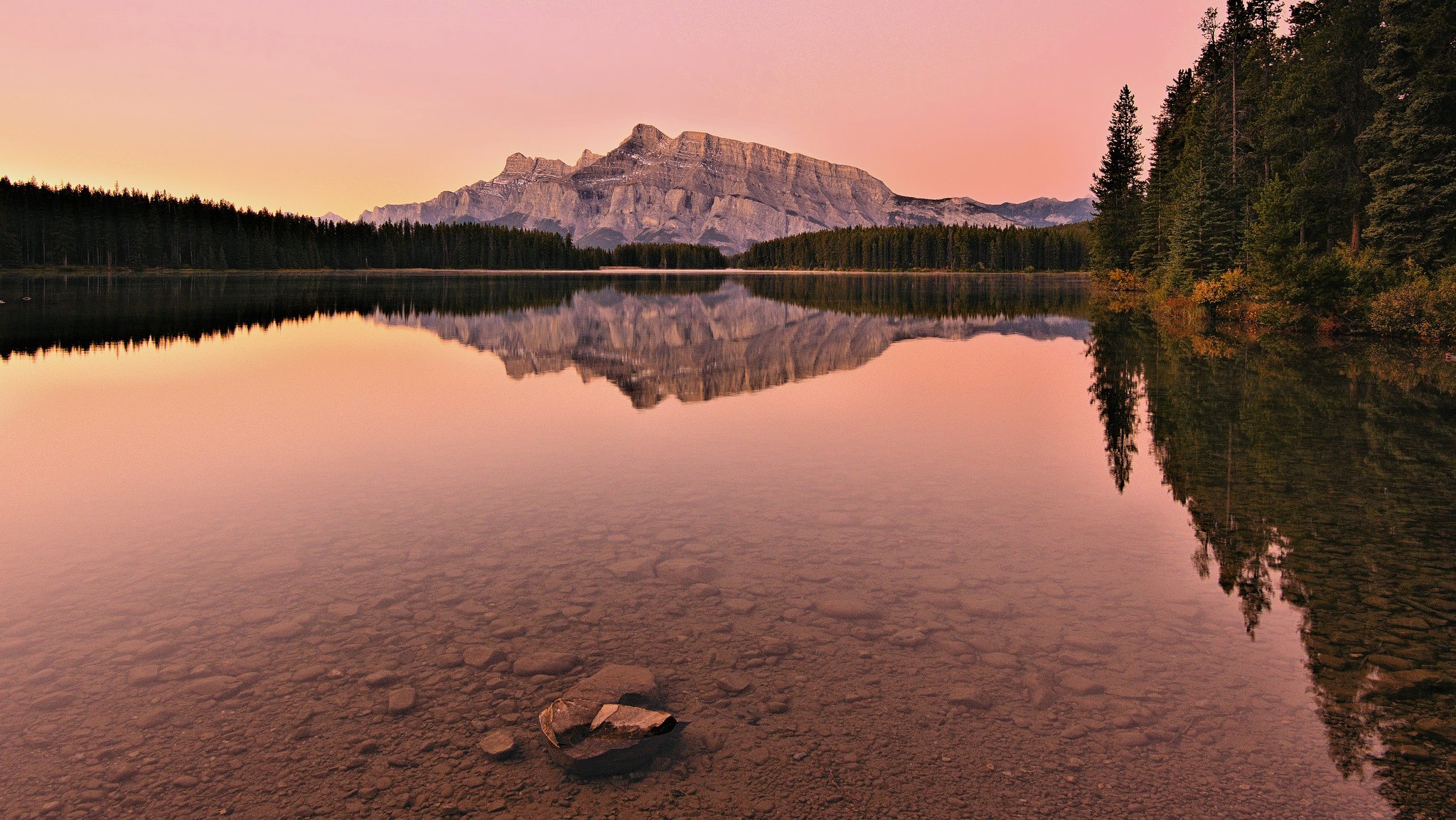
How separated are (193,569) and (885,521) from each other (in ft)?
31.6

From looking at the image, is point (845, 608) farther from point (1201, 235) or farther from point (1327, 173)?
point (1201, 235)

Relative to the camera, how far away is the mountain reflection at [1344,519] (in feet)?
23.2

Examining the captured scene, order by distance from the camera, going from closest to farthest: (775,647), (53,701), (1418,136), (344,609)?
(53,701), (775,647), (344,609), (1418,136)

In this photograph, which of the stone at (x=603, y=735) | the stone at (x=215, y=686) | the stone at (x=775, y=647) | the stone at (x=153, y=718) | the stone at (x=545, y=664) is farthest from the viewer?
the stone at (x=775, y=647)

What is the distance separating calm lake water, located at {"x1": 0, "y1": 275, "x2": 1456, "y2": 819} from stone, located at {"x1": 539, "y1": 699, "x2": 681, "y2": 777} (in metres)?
0.17

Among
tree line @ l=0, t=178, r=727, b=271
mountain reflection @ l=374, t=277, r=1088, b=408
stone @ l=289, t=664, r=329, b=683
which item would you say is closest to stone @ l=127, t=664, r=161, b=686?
stone @ l=289, t=664, r=329, b=683

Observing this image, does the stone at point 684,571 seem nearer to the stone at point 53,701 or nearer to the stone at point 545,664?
the stone at point 545,664

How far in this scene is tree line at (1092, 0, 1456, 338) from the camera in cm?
4188

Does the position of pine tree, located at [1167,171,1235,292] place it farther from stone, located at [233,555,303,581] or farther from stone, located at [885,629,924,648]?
stone, located at [233,555,303,581]

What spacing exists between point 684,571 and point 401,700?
13.1 feet

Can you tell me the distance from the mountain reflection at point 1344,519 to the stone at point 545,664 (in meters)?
6.55

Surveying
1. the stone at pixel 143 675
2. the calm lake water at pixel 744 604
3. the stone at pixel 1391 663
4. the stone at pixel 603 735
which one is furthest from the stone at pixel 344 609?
the stone at pixel 1391 663

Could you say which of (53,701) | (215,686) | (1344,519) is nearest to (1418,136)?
(1344,519)

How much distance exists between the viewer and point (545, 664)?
7934mm
